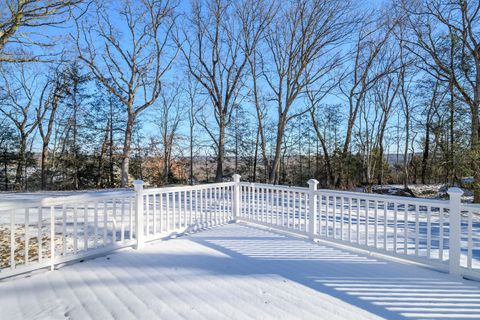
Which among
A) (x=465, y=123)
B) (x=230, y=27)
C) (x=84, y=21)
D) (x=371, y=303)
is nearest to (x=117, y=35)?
(x=84, y=21)

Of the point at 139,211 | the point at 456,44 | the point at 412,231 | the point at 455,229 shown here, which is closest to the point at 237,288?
the point at 139,211

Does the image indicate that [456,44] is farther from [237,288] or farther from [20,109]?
[20,109]

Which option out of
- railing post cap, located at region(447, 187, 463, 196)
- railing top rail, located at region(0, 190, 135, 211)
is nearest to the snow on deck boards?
railing top rail, located at region(0, 190, 135, 211)

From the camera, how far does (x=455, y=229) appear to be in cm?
250

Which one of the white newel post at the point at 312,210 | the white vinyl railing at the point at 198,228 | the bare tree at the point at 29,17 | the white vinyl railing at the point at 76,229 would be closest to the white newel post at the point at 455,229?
the white vinyl railing at the point at 198,228

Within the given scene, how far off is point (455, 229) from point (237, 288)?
2248 millimetres

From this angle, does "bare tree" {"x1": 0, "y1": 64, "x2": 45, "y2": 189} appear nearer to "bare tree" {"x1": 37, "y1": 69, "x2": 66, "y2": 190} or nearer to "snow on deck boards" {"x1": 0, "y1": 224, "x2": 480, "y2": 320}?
"bare tree" {"x1": 37, "y1": 69, "x2": 66, "y2": 190}

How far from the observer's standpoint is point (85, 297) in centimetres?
211

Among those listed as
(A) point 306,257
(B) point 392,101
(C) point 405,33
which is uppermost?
(C) point 405,33

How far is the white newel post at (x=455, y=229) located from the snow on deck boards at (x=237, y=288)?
161 mm

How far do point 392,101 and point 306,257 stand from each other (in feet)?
45.5

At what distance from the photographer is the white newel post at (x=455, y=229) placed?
8.18ft

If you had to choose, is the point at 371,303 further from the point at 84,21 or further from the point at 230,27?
the point at 84,21

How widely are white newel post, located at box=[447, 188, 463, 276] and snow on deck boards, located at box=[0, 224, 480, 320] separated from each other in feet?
0.53
